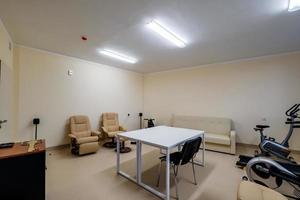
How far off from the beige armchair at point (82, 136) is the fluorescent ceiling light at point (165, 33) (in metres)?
2.95

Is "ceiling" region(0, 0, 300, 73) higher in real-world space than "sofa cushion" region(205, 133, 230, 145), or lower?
higher

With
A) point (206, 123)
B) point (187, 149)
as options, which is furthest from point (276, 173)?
point (206, 123)

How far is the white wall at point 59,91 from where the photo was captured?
3.60 m

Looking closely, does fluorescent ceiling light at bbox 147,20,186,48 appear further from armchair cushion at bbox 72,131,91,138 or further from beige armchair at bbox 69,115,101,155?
armchair cushion at bbox 72,131,91,138

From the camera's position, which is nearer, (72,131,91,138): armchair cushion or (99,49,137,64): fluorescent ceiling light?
(99,49,137,64): fluorescent ceiling light

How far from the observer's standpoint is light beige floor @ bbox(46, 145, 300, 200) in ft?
7.07

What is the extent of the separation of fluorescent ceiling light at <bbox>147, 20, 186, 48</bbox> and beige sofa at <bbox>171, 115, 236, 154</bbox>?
2582mm

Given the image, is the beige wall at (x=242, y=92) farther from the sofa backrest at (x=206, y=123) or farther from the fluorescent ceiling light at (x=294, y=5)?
the fluorescent ceiling light at (x=294, y=5)

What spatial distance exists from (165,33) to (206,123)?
3176mm

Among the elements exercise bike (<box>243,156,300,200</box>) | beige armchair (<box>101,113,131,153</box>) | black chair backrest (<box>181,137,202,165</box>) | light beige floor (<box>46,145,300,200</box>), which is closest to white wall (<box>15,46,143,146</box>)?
beige armchair (<box>101,113,131,153</box>)

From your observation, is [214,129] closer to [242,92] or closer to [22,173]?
[242,92]

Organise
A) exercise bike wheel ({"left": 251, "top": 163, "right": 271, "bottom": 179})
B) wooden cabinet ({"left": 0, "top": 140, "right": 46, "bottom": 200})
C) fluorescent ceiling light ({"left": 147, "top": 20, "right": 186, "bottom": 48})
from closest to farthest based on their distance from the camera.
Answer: wooden cabinet ({"left": 0, "top": 140, "right": 46, "bottom": 200})
exercise bike wheel ({"left": 251, "top": 163, "right": 271, "bottom": 179})
fluorescent ceiling light ({"left": 147, "top": 20, "right": 186, "bottom": 48})

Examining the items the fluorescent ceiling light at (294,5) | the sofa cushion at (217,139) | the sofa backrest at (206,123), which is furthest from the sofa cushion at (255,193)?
the sofa backrest at (206,123)

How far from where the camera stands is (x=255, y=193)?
4.83 feet
